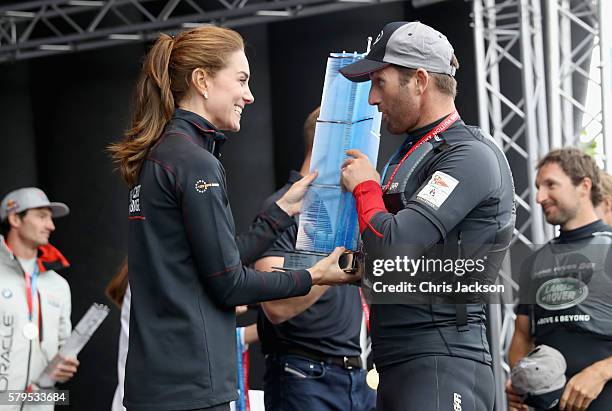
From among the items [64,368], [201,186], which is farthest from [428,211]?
[64,368]

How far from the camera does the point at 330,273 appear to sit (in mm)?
2705

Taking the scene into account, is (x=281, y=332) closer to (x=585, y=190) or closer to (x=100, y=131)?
(x=585, y=190)

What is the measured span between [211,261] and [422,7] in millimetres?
4954

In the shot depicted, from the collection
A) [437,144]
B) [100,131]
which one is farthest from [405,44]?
[100,131]

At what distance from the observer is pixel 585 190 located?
4.30m

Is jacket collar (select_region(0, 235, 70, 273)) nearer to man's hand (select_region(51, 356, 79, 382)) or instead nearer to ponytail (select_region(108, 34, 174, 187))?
man's hand (select_region(51, 356, 79, 382))

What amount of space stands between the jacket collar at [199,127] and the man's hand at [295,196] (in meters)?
0.40

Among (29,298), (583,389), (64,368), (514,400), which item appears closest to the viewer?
(583,389)

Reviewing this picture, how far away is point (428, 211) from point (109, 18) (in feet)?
19.2

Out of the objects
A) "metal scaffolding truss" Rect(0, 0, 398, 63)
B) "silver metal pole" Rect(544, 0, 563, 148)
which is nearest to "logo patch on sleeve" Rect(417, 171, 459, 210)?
"silver metal pole" Rect(544, 0, 563, 148)

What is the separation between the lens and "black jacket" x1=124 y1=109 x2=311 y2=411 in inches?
95.7

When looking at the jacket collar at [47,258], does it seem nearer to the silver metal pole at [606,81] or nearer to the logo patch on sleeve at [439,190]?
the silver metal pole at [606,81]

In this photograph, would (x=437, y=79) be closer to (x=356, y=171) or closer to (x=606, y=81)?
(x=356, y=171)

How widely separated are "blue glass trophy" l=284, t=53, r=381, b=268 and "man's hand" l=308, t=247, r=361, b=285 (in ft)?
0.41
